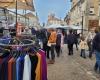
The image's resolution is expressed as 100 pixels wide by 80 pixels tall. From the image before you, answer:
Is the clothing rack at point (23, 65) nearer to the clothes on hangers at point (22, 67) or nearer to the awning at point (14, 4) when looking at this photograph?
the clothes on hangers at point (22, 67)

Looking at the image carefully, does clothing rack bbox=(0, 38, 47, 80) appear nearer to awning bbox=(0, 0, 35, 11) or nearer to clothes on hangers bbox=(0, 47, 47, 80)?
clothes on hangers bbox=(0, 47, 47, 80)

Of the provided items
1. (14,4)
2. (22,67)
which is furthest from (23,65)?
(14,4)

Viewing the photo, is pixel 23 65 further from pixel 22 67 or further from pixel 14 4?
pixel 14 4

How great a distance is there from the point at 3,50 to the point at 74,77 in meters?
6.57

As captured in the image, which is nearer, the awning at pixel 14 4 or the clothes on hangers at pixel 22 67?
the clothes on hangers at pixel 22 67

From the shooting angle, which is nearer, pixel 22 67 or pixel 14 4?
pixel 22 67

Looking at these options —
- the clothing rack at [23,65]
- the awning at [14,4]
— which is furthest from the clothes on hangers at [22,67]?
the awning at [14,4]

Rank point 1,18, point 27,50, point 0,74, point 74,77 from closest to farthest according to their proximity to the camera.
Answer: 1. point 0,74
2. point 27,50
3. point 74,77
4. point 1,18

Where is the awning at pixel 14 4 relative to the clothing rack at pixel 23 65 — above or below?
above

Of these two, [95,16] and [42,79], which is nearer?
[42,79]

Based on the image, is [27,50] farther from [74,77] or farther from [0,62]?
[74,77]

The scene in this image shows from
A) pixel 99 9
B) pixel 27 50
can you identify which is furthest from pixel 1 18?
pixel 99 9

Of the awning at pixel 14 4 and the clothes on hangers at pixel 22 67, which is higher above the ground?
the awning at pixel 14 4

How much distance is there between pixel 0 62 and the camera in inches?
285
